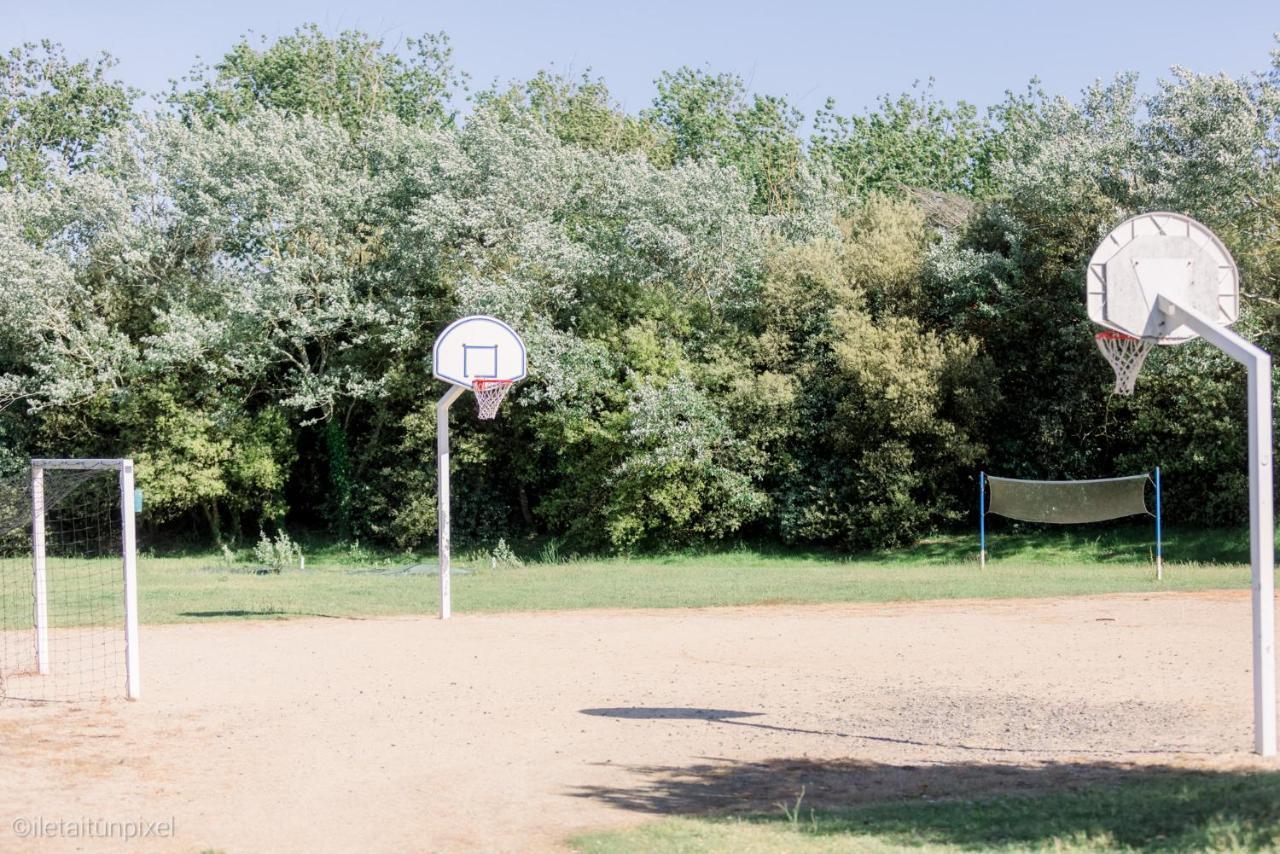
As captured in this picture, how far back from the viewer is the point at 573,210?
31.5 m

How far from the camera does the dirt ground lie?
8289 mm

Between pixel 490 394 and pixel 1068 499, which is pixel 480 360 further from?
pixel 1068 499

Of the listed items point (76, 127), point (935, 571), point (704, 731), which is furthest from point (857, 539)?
point (76, 127)

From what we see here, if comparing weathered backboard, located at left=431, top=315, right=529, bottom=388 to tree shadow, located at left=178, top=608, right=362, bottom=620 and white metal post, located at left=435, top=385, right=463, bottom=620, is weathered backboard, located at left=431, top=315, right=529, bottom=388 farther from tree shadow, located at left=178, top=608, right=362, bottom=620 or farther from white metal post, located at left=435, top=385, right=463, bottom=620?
tree shadow, located at left=178, top=608, right=362, bottom=620

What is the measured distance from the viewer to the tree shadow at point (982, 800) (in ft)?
21.7

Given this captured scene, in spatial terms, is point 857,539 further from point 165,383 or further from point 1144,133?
point 165,383

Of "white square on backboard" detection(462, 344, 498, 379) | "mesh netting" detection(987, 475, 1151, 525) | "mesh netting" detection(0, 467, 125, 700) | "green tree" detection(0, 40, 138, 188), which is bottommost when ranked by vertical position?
"mesh netting" detection(0, 467, 125, 700)

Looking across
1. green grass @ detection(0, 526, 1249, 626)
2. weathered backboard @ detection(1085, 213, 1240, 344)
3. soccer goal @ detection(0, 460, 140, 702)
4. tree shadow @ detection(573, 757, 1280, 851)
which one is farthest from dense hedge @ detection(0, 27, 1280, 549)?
tree shadow @ detection(573, 757, 1280, 851)

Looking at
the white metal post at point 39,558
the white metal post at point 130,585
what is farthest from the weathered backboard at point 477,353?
the white metal post at point 130,585

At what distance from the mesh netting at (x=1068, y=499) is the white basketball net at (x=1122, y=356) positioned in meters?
10.6

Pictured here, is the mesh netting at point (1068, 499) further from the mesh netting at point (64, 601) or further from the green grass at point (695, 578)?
the mesh netting at point (64, 601)

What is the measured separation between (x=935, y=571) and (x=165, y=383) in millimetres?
18763

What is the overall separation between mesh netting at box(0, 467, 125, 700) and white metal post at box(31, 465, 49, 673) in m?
0.14

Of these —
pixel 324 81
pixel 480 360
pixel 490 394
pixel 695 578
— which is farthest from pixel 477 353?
pixel 324 81
